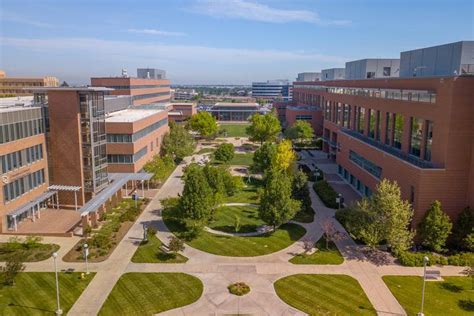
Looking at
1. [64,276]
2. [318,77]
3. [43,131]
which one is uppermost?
[318,77]

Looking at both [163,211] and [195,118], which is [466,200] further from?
[195,118]

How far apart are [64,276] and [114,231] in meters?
8.99

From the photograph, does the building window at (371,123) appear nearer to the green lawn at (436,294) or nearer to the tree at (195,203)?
the green lawn at (436,294)

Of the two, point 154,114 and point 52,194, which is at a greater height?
point 154,114

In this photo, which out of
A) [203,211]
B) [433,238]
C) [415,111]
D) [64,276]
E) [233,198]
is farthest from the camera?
[233,198]

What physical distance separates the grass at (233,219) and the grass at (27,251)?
15.2m

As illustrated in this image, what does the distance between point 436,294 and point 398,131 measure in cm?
2240

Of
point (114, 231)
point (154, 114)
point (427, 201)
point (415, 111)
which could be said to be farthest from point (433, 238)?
point (154, 114)

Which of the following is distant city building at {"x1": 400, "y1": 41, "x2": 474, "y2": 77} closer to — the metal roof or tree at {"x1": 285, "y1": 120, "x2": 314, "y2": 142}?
tree at {"x1": 285, "y1": 120, "x2": 314, "y2": 142}

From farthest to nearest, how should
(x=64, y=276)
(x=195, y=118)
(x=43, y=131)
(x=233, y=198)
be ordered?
(x=195, y=118) → (x=233, y=198) → (x=43, y=131) → (x=64, y=276)

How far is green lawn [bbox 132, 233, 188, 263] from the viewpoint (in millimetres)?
32750

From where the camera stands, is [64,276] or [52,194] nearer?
[64,276]

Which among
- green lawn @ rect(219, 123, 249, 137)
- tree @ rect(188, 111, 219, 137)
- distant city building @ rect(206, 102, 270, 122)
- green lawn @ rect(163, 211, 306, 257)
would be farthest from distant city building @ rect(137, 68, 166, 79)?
green lawn @ rect(163, 211, 306, 257)

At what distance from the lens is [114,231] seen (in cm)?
3862
